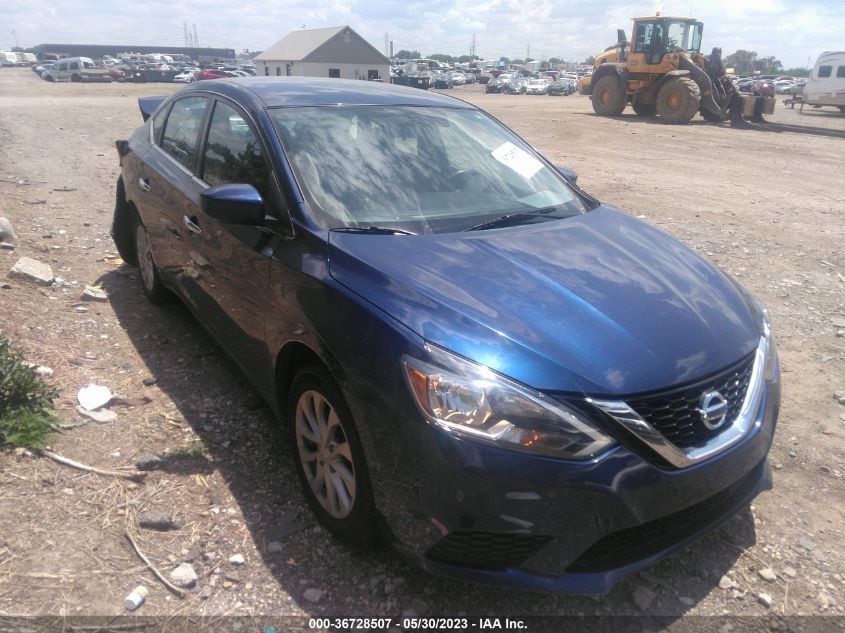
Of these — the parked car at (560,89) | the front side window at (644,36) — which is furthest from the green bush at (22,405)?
the parked car at (560,89)

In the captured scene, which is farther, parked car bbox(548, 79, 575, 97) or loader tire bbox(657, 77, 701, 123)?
parked car bbox(548, 79, 575, 97)

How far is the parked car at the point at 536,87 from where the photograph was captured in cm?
5106

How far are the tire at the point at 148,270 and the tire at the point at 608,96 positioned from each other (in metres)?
20.4

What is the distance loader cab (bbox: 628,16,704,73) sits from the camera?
20625 millimetres

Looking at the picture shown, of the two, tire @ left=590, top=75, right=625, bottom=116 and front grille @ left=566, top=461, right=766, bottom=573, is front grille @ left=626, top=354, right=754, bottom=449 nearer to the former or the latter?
front grille @ left=566, top=461, right=766, bottom=573

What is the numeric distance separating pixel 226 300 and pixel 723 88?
21.5 meters

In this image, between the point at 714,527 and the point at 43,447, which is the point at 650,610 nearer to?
the point at 714,527

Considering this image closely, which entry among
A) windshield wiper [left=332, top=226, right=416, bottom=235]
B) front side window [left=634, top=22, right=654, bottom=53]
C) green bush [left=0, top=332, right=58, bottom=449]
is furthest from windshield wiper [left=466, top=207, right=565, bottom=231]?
front side window [left=634, top=22, right=654, bottom=53]

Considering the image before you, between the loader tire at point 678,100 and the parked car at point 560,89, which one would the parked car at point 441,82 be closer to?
the parked car at point 560,89

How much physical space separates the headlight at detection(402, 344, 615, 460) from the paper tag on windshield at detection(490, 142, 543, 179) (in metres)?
1.83

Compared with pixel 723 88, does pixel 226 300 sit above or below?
below

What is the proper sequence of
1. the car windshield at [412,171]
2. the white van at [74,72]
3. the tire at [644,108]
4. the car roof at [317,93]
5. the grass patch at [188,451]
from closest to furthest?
the car windshield at [412,171] < the grass patch at [188,451] < the car roof at [317,93] < the tire at [644,108] < the white van at [74,72]

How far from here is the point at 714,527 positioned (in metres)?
2.32

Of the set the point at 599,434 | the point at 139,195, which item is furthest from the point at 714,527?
the point at 139,195
